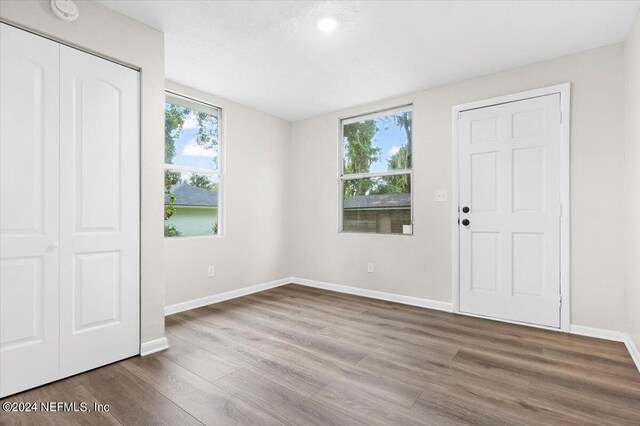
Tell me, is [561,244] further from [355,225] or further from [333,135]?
[333,135]

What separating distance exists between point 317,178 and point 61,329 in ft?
11.0

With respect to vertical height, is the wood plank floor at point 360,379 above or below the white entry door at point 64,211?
below

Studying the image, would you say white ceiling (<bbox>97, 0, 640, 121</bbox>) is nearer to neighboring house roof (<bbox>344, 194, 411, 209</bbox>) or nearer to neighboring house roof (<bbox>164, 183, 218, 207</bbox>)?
neighboring house roof (<bbox>164, 183, 218, 207</bbox>)

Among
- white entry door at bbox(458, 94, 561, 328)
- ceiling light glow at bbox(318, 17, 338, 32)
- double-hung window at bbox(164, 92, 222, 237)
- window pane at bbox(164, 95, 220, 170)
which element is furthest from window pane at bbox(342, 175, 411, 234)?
ceiling light glow at bbox(318, 17, 338, 32)

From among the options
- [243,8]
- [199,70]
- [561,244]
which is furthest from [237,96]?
[561,244]

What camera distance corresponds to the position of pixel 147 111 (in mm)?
2447

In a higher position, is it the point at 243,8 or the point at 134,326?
the point at 243,8

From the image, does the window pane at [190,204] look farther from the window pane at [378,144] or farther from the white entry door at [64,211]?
the window pane at [378,144]

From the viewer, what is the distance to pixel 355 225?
14.5 ft

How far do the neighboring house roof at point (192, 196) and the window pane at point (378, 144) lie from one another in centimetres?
185

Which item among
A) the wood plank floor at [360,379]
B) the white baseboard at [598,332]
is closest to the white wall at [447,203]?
the white baseboard at [598,332]

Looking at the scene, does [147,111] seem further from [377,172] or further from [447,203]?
[447,203]

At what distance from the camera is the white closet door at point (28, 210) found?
1.84m

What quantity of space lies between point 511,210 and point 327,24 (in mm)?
2446
